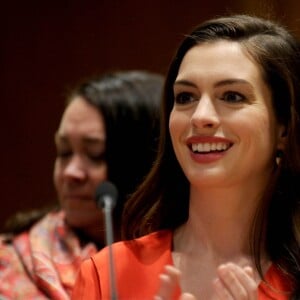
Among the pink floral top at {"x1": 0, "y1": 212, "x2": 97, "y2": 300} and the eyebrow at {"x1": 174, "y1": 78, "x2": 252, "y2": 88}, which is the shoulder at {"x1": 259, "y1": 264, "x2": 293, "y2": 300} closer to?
the eyebrow at {"x1": 174, "y1": 78, "x2": 252, "y2": 88}

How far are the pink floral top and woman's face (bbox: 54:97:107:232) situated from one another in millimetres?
61

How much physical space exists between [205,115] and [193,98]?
0.22 ft

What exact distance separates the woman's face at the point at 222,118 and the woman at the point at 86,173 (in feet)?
1.90

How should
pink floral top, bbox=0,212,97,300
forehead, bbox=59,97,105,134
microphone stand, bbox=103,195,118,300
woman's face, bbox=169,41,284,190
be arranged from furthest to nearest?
forehead, bbox=59,97,105,134 → pink floral top, bbox=0,212,97,300 → woman's face, bbox=169,41,284,190 → microphone stand, bbox=103,195,118,300

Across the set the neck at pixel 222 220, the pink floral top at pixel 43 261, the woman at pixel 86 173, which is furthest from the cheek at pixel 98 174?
the neck at pixel 222 220

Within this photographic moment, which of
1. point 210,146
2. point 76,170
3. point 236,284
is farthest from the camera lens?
point 76,170

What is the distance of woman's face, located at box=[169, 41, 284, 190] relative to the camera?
4.79 ft

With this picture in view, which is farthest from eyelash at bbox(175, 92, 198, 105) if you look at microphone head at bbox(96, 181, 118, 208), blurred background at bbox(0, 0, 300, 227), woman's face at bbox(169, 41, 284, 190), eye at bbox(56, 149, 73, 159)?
blurred background at bbox(0, 0, 300, 227)

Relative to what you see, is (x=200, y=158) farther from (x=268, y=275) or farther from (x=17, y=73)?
(x=17, y=73)

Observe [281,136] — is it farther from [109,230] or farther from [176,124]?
[109,230]

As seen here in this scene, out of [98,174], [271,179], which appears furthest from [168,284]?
[98,174]

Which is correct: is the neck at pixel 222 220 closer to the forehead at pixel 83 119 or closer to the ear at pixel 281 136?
the ear at pixel 281 136

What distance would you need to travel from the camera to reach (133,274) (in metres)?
1.50

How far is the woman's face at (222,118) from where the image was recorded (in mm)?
1460
